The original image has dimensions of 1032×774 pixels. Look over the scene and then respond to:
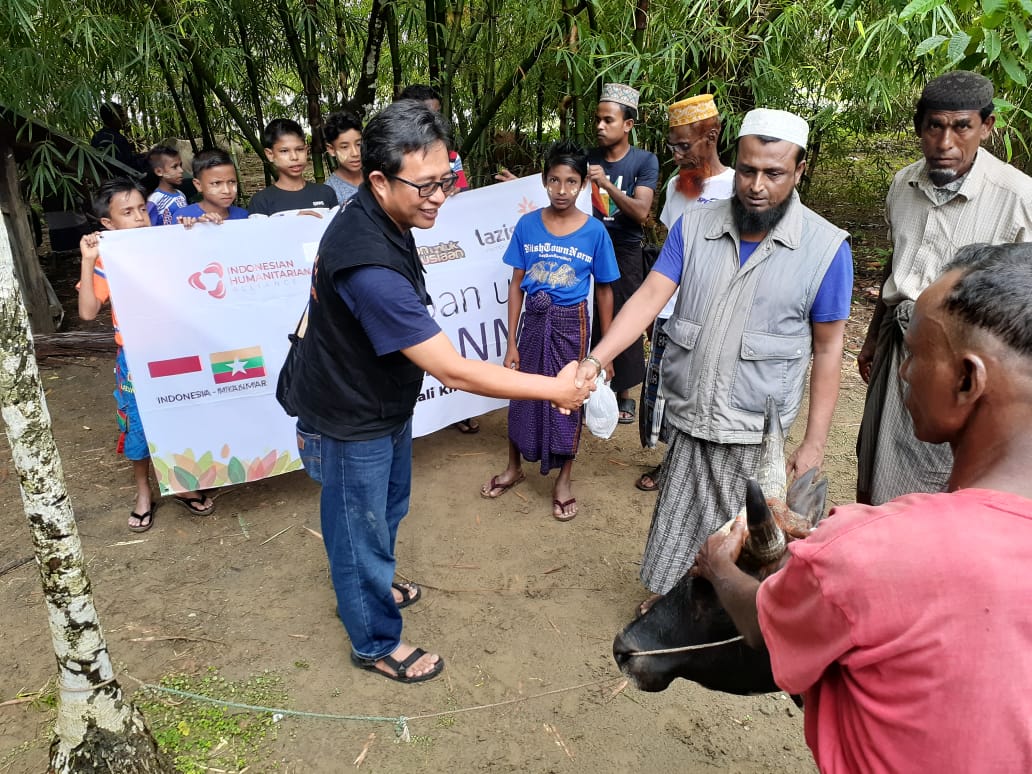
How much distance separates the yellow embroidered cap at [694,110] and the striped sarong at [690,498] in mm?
1919

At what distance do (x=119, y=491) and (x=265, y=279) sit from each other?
4.66 feet

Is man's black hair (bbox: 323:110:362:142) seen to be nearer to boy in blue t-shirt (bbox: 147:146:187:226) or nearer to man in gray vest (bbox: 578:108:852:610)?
boy in blue t-shirt (bbox: 147:146:187:226)

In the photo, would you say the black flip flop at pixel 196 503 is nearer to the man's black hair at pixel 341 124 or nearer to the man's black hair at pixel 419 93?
the man's black hair at pixel 341 124

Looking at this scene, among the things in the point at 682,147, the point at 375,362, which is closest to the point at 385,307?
the point at 375,362

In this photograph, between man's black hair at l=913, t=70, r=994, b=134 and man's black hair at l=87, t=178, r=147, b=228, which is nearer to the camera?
man's black hair at l=913, t=70, r=994, b=134

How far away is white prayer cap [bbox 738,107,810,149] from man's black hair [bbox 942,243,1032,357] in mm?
1281

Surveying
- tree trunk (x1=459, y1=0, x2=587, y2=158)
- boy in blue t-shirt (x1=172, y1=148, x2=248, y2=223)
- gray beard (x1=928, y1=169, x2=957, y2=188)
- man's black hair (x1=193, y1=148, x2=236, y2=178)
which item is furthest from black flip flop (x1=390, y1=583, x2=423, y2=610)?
tree trunk (x1=459, y1=0, x2=587, y2=158)

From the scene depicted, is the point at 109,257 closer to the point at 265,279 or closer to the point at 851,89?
the point at 265,279

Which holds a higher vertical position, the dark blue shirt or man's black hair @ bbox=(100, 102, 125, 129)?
man's black hair @ bbox=(100, 102, 125, 129)

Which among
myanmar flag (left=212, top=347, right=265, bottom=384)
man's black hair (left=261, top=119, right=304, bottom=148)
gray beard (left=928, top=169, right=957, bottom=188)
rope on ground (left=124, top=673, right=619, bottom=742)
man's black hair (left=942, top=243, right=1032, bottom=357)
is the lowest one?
rope on ground (left=124, top=673, right=619, bottom=742)

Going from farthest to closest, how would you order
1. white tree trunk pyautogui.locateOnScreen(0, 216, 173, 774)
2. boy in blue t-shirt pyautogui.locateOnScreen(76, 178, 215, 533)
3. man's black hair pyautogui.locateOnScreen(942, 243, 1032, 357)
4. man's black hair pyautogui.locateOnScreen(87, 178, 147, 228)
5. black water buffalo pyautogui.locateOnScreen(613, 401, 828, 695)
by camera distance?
Result: man's black hair pyautogui.locateOnScreen(87, 178, 147, 228) → boy in blue t-shirt pyautogui.locateOnScreen(76, 178, 215, 533) → white tree trunk pyautogui.locateOnScreen(0, 216, 173, 774) → black water buffalo pyautogui.locateOnScreen(613, 401, 828, 695) → man's black hair pyautogui.locateOnScreen(942, 243, 1032, 357)

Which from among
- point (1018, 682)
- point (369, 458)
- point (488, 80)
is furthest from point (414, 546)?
point (488, 80)

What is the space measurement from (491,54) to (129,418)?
354cm

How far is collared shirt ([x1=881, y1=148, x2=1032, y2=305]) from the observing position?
2.68 m
